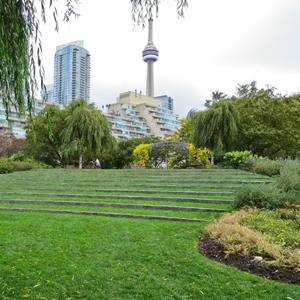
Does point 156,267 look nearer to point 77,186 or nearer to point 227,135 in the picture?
point 77,186

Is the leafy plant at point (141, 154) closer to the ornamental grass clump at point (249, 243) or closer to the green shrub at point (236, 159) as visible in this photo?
the green shrub at point (236, 159)

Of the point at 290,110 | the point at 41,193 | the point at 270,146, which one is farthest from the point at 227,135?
the point at 41,193

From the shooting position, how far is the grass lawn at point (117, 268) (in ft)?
11.5

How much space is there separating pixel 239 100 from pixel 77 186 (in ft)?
64.4

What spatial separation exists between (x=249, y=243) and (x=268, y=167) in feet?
37.5

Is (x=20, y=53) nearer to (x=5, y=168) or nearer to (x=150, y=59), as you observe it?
(x=5, y=168)

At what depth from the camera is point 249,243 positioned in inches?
196

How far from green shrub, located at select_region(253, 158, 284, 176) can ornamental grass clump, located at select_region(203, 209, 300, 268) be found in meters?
9.61

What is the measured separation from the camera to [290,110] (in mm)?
24422

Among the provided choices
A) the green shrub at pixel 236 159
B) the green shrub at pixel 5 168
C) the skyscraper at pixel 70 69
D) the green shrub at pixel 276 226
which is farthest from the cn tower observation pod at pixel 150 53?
the green shrub at pixel 276 226

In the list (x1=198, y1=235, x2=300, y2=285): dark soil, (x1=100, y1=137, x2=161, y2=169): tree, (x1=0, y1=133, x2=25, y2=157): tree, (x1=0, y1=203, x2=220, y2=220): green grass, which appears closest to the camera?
(x1=198, y1=235, x2=300, y2=285): dark soil

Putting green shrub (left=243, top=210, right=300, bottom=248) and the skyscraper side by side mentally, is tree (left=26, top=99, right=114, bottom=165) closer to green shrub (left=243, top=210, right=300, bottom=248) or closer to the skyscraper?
the skyscraper

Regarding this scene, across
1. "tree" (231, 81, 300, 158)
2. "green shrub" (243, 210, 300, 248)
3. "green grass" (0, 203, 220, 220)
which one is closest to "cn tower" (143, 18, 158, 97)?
"tree" (231, 81, 300, 158)

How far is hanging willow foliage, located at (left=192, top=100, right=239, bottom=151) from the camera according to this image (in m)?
22.1
